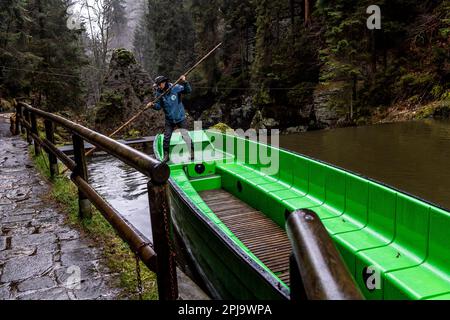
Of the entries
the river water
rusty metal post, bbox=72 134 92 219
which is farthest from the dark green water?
rusty metal post, bbox=72 134 92 219

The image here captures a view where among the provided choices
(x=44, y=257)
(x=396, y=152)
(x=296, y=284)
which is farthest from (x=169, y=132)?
(x=296, y=284)

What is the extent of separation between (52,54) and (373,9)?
20.0 m

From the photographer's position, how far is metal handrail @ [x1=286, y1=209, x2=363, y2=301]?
37.1 inches

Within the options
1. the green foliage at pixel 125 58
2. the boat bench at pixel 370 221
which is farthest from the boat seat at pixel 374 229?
the green foliage at pixel 125 58

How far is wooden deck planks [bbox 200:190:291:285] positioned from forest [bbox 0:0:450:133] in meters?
13.9

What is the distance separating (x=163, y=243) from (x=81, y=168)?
253cm

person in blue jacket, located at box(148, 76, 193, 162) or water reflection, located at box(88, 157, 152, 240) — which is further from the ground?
person in blue jacket, located at box(148, 76, 193, 162)

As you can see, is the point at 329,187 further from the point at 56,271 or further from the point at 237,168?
the point at 56,271

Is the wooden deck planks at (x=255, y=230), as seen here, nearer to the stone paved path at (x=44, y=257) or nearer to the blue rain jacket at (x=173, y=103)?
the stone paved path at (x=44, y=257)

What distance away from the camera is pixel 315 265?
39.8 inches

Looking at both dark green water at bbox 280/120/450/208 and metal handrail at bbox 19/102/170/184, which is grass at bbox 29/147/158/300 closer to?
metal handrail at bbox 19/102/170/184

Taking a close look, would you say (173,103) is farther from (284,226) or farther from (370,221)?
(370,221)

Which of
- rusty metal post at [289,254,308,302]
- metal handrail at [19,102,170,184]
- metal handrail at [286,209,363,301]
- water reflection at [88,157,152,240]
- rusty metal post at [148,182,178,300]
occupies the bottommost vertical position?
water reflection at [88,157,152,240]
